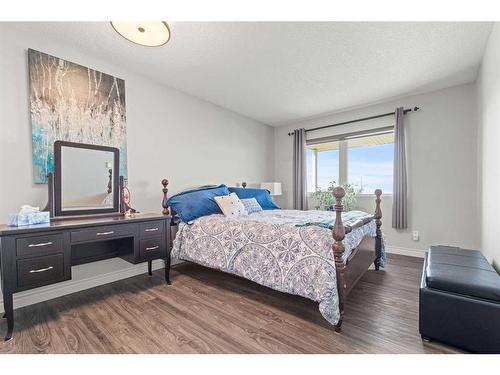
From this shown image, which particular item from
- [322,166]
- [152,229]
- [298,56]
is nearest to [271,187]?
[322,166]

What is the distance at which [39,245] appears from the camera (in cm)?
175

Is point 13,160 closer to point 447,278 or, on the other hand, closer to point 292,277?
point 292,277

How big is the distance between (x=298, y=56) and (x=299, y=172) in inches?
101

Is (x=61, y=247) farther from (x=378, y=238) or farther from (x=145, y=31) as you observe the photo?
(x=378, y=238)

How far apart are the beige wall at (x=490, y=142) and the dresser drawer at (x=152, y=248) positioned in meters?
3.03

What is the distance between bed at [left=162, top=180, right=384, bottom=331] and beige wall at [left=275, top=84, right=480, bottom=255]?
136cm

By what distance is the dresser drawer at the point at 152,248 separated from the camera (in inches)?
92.8

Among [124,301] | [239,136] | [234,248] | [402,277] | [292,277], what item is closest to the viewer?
[292,277]

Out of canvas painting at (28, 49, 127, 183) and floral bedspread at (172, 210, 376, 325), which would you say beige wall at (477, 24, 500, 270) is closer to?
floral bedspread at (172, 210, 376, 325)

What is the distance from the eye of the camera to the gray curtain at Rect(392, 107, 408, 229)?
3654mm

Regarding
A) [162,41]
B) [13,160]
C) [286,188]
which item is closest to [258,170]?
[286,188]

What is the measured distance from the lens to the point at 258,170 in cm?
494
